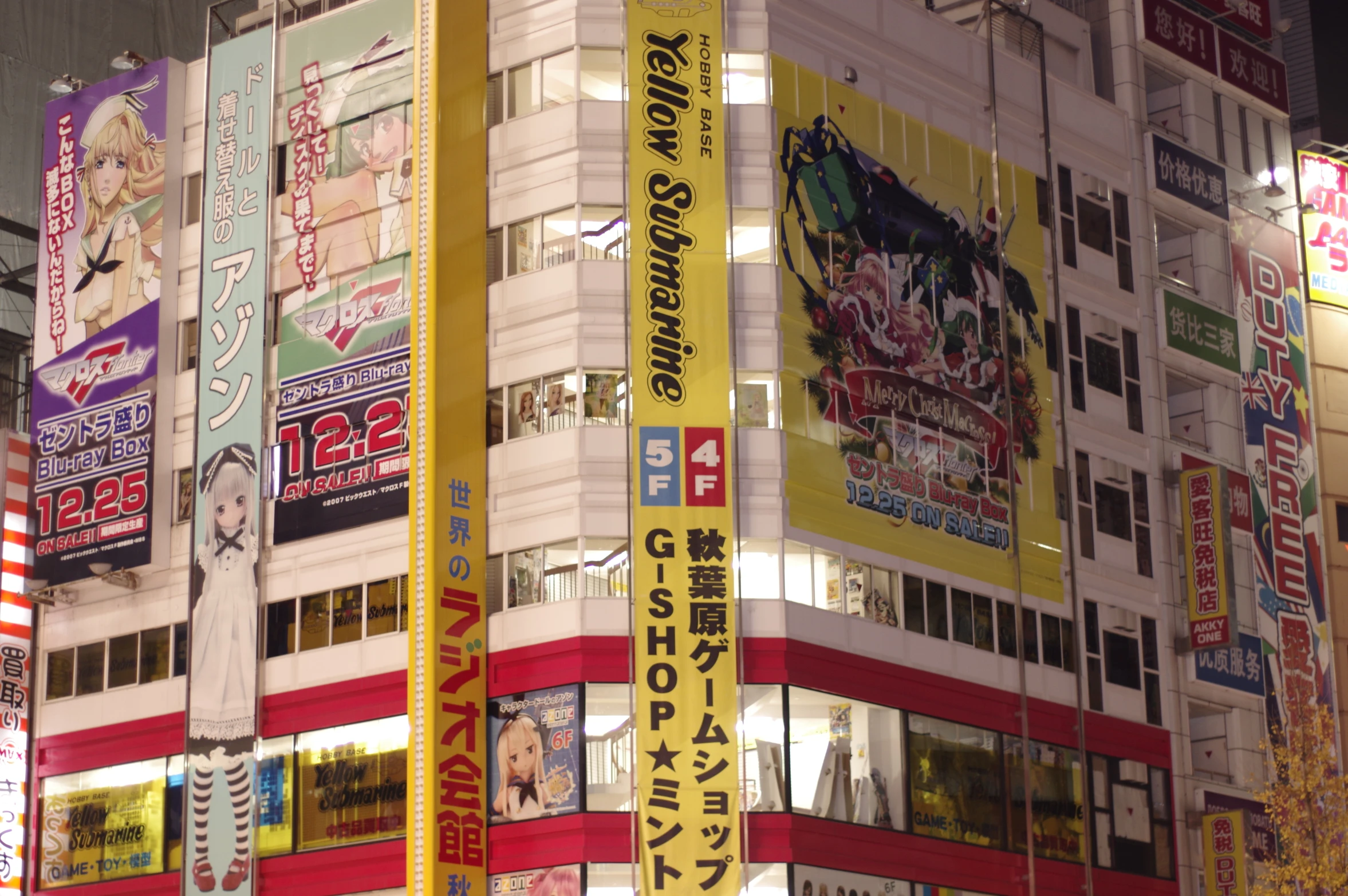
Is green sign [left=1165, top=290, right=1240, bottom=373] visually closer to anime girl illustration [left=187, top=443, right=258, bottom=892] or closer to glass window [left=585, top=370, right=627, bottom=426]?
glass window [left=585, top=370, right=627, bottom=426]

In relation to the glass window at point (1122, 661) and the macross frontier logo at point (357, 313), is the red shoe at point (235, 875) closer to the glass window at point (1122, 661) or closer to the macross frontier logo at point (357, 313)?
the macross frontier logo at point (357, 313)

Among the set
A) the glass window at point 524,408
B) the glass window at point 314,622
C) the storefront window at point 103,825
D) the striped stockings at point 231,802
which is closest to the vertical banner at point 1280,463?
the glass window at point 524,408

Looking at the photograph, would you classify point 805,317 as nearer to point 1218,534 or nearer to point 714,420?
point 714,420

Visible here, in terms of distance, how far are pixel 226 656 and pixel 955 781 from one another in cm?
1785

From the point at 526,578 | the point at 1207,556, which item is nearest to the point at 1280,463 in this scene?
the point at 1207,556

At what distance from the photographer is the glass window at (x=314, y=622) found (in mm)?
44969

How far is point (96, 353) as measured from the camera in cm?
5103

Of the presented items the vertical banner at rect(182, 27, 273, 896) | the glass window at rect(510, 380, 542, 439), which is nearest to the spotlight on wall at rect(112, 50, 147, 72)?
the vertical banner at rect(182, 27, 273, 896)

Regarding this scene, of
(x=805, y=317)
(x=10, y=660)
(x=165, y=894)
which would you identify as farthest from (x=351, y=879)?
(x=805, y=317)

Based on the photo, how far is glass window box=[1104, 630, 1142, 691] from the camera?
50.1 metres

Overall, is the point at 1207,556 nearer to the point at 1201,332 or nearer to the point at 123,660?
the point at 1201,332

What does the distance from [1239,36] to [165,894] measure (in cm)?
4220

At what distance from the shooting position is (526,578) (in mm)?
42438

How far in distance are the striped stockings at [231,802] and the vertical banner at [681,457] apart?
35.1 ft
